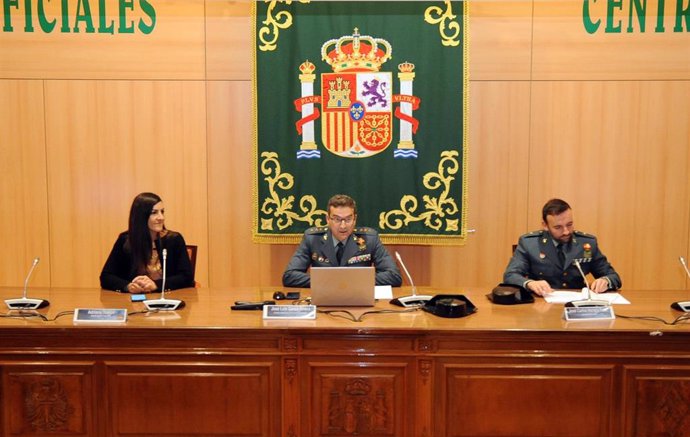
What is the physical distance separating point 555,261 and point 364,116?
5.58 ft

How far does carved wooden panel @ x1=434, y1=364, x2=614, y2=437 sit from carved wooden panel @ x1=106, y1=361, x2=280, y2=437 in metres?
0.76

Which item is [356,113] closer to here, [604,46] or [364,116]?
[364,116]

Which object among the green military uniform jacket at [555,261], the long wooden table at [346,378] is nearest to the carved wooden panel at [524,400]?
the long wooden table at [346,378]

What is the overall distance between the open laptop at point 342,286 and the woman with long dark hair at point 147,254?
3.17 feet

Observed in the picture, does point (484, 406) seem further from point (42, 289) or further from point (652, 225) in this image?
point (652, 225)

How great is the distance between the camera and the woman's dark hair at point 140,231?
3.41m

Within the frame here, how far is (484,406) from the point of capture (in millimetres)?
2594

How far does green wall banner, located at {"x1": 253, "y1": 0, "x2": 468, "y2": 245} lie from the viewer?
4.29 m

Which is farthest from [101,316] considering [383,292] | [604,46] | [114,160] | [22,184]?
[604,46]

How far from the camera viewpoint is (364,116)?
14.4 feet

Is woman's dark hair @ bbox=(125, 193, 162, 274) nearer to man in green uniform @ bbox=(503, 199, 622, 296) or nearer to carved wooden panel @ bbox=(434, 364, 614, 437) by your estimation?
carved wooden panel @ bbox=(434, 364, 614, 437)

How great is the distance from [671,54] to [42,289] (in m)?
4.43

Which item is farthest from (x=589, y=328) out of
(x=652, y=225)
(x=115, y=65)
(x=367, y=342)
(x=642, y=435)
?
(x=115, y=65)

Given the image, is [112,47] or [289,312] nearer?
[289,312]
